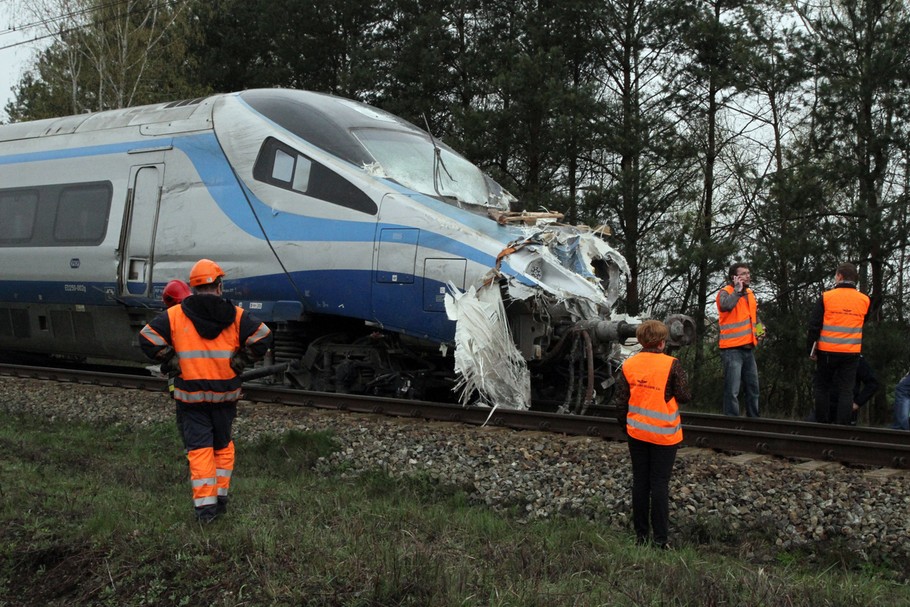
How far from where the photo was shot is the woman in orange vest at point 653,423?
538 centimetres

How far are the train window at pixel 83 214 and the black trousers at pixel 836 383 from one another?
8.14 meters

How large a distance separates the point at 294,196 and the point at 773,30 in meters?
10.5

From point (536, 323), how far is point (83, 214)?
6.11 m

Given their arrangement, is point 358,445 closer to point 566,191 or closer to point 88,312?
point 88,312

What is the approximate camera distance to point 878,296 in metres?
15.2

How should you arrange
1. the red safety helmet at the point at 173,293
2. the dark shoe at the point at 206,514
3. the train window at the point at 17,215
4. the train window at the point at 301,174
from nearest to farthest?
1. the dark shoe at the point at 206,514
2. the red safety helmet at the point at 173,293
3. the train window at the point at 301,174
4. the train window at the point at 17,215

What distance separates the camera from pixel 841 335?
29.3 feet

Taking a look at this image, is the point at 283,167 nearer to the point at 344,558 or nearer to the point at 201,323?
the point at 201,323

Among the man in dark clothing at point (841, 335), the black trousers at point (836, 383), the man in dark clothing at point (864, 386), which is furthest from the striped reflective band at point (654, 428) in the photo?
the man in dark clothing at point (864, 386)

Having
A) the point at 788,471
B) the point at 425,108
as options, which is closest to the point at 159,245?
the point at 788,471

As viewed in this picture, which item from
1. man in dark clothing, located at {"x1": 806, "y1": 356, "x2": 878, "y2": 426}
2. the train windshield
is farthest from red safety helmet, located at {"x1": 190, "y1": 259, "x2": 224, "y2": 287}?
man in dark clothing, located at {"x1": 806, "y1": 356, "x2": 878, "y2": 426}

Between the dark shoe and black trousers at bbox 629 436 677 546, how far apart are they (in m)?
2.44

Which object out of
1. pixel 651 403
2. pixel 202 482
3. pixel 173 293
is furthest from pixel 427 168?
pixel 202 482

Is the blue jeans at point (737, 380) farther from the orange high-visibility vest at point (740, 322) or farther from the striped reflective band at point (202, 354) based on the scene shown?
the striped reflective band at point (202, 354)
